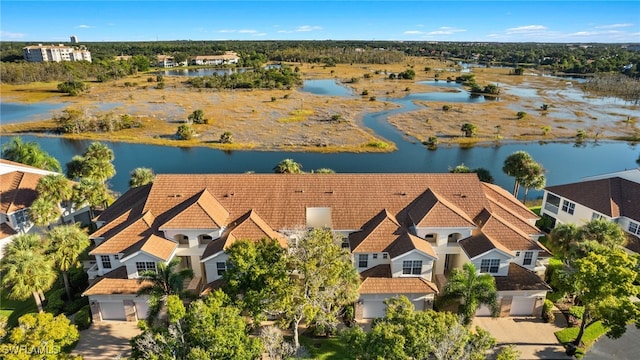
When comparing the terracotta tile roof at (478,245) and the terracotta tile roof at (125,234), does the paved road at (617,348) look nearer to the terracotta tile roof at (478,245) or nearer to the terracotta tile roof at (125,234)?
the terracotta tile roof at (478,245)

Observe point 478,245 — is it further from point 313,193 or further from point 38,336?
point 38,336

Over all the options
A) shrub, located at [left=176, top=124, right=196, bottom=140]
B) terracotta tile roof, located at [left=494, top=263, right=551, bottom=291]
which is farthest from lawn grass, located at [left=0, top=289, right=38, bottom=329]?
A: shrub, located at [left=176, top=124, right=196, bottom=140]

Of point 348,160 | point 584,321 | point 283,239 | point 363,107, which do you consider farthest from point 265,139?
point 584,321

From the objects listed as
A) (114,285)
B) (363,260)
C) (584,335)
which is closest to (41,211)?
(114,285)

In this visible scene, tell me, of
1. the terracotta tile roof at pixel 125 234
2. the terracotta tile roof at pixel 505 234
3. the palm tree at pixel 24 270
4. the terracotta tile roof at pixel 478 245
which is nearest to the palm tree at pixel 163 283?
the terracotta tile roof at pixel 125 234

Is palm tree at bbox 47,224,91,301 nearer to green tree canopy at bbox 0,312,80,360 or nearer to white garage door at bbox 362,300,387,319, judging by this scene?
green tree canopy at bbox 0,312,80,360
